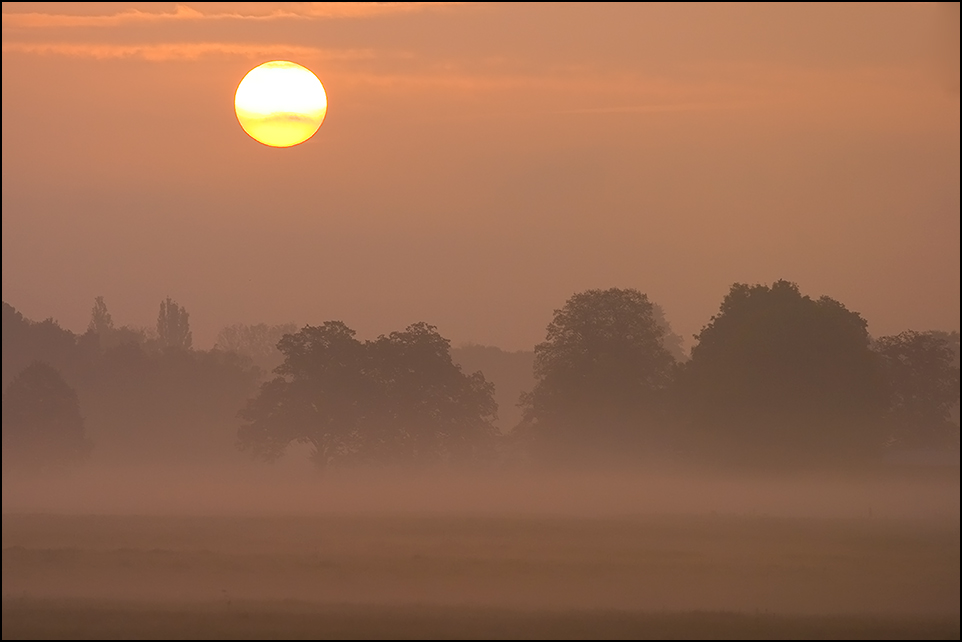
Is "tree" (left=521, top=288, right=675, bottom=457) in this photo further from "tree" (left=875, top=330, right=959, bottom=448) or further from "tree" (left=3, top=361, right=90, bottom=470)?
"tree" (left=3, top=361, right=90, bottom=470)

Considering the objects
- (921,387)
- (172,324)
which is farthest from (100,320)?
(921,387)

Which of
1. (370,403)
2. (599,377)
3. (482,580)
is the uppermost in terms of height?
(599,377)

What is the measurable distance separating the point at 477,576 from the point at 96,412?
29.9 metres

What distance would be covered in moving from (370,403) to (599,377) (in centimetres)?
1193

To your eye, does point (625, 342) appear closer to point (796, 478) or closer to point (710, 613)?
point (796, 478)

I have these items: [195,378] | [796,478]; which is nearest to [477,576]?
[796,478]

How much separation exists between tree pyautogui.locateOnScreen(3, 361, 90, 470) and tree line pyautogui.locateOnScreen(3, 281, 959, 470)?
16.1 ft

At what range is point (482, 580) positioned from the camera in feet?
101

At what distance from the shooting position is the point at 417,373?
207 feet

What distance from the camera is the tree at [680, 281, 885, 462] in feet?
172

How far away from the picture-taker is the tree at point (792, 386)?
52344mm

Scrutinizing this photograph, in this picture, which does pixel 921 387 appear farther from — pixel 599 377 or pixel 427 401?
pixel 427 401

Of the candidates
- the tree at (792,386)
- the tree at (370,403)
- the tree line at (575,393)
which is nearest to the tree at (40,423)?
the tree line at (575,393)

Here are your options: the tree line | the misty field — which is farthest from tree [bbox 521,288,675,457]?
the misty field
